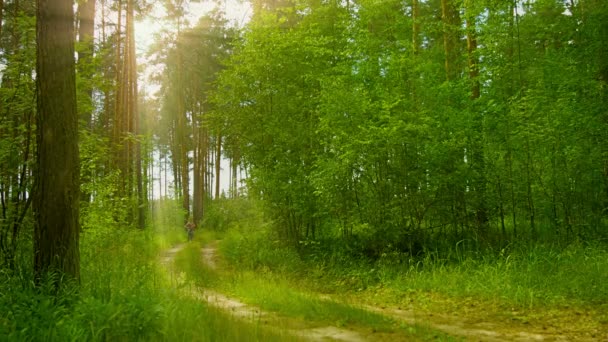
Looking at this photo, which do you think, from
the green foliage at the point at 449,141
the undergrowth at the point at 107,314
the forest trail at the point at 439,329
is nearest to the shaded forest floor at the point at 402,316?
the forest trail at the point at 439,329

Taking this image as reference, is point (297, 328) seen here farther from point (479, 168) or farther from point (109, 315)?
point (479, 168)

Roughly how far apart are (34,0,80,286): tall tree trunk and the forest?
0.8 inches

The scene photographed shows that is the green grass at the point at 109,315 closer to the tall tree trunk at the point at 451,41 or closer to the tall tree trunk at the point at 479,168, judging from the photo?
the tall tree trunk at the point at 479,168

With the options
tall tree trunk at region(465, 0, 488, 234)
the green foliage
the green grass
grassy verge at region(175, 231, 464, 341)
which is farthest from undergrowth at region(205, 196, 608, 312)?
the green grass

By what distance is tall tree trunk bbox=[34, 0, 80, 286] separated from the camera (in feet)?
18.1

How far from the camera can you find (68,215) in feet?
18.5

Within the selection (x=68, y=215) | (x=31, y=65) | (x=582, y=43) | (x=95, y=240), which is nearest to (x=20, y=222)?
(x=68, y=215)

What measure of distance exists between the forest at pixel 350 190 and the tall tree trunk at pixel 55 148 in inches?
0.8

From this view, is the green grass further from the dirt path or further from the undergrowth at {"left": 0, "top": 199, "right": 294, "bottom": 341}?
the dirt path

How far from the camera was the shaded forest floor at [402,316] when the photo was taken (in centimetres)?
618

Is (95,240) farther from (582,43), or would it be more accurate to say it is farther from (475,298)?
(582,43)

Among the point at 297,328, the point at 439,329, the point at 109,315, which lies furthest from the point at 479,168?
the point at 109,315

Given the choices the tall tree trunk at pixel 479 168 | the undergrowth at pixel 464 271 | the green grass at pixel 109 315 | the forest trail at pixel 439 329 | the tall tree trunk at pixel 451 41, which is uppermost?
the tall tree trunk at pixel 451 41

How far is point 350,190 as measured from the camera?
40.1 ft
